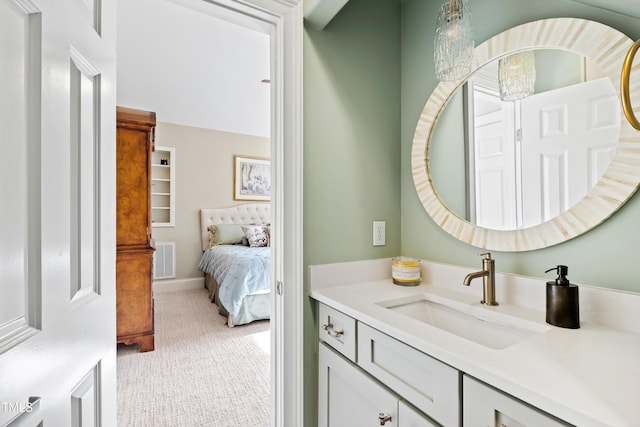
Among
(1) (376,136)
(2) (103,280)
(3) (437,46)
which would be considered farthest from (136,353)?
(3) (437,46)

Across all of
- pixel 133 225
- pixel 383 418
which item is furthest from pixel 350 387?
pixel 133 225

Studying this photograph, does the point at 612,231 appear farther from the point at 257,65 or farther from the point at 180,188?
the point at 180,188

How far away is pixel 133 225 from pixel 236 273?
3.73 feet

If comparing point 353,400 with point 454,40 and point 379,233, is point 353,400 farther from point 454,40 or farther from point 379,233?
point 454,40

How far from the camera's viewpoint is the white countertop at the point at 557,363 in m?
0.53

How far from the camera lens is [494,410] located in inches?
25.7

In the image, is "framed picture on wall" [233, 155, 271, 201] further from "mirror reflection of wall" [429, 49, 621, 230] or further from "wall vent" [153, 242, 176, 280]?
"mirror reflection of wall" [429, 49, 621, 230]

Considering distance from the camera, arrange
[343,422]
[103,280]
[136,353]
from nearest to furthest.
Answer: [103,280]
[343,422]
[136,353]

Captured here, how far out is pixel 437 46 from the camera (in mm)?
1163

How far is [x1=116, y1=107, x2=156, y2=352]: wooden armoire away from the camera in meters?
2.49

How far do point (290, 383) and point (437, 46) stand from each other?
1.49 m

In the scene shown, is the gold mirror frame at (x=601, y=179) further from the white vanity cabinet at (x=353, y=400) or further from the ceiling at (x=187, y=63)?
the ceiling at (x=187, y=63)

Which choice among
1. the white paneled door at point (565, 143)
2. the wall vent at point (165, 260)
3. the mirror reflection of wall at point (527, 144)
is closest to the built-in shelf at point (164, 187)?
the wall vent at point (165, 260)

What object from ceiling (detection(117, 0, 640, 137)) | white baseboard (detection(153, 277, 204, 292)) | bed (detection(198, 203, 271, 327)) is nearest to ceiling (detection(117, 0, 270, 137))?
ceiling (detection(117, 0, 640, 137))
